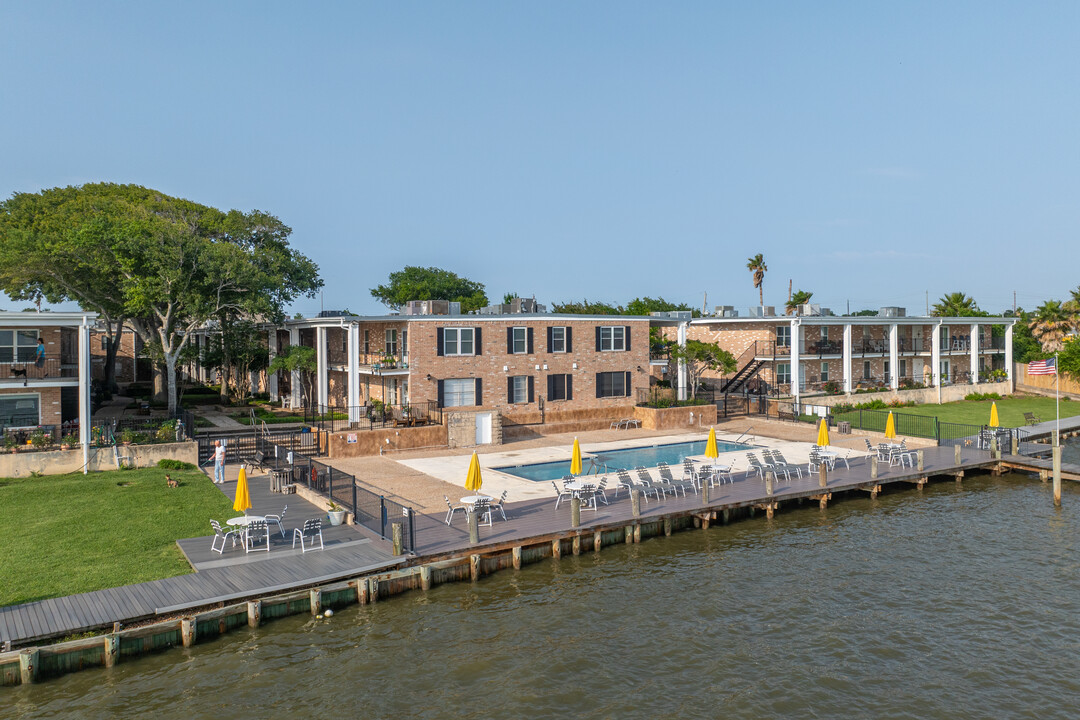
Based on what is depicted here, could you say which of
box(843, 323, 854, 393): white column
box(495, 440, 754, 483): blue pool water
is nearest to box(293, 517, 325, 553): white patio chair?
box(495, 440, 754, 483): blue pool water

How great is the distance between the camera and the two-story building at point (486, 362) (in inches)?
1375

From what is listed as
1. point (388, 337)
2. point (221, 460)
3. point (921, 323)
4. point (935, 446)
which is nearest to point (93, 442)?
point (221, 460)

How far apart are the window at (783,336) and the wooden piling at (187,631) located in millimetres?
41459

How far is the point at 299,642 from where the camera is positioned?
46.6 ft

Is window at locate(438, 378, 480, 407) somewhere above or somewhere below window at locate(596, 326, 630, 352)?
below

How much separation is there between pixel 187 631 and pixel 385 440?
18255 mm

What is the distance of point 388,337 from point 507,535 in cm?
2126

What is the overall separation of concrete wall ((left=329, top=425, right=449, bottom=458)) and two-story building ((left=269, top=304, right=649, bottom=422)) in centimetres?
169

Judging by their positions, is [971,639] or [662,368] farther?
[662,368]

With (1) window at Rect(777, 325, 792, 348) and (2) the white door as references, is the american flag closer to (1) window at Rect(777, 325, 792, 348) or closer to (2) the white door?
(1) window at Rect(777, 325, 792, 348)

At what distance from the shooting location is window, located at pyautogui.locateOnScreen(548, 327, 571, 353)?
1523 inches

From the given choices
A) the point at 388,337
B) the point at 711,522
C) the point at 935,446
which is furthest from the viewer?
the point at 388,337

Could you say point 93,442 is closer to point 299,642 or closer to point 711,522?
point 299,642

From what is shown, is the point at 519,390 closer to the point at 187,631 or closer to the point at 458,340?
the point at 458,340
